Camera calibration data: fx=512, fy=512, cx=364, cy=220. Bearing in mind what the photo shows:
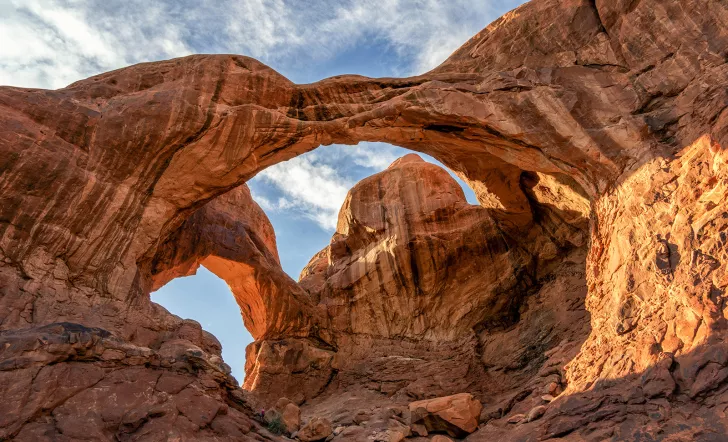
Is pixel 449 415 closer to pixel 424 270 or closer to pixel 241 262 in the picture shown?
pixel 424 270

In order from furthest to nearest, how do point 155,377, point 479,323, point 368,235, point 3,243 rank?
point 368,235 → point 479,323 → point 3,243 → point 155,377

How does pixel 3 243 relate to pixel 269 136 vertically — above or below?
below

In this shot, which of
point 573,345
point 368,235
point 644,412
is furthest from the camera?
point 368,235

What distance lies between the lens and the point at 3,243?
1273 cm

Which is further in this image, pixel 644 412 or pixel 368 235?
pixel 368 235

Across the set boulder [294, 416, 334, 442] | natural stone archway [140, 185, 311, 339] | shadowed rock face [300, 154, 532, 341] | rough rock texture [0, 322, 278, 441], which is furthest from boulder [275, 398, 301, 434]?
shadowed rock face [300, 154, 532, 341]

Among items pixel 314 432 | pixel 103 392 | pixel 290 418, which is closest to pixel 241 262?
pixel 290 418

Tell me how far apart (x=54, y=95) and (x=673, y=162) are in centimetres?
1655

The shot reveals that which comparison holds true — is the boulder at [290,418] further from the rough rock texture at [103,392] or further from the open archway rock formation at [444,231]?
the open archway rock formation at [444,231]

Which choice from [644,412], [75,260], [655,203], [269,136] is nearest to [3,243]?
[75,260]

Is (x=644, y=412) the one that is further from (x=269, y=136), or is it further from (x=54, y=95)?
(x=54, y=95)

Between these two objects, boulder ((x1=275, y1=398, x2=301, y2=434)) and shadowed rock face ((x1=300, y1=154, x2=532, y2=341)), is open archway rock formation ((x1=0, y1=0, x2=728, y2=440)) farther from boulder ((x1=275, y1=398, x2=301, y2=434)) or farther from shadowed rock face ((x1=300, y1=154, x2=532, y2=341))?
boulder ((x1=275, y1=398, x2=301, y2=434))

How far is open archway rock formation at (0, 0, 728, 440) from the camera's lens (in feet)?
35.2

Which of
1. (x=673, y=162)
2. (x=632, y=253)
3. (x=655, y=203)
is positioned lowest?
(x=632, y=253)
